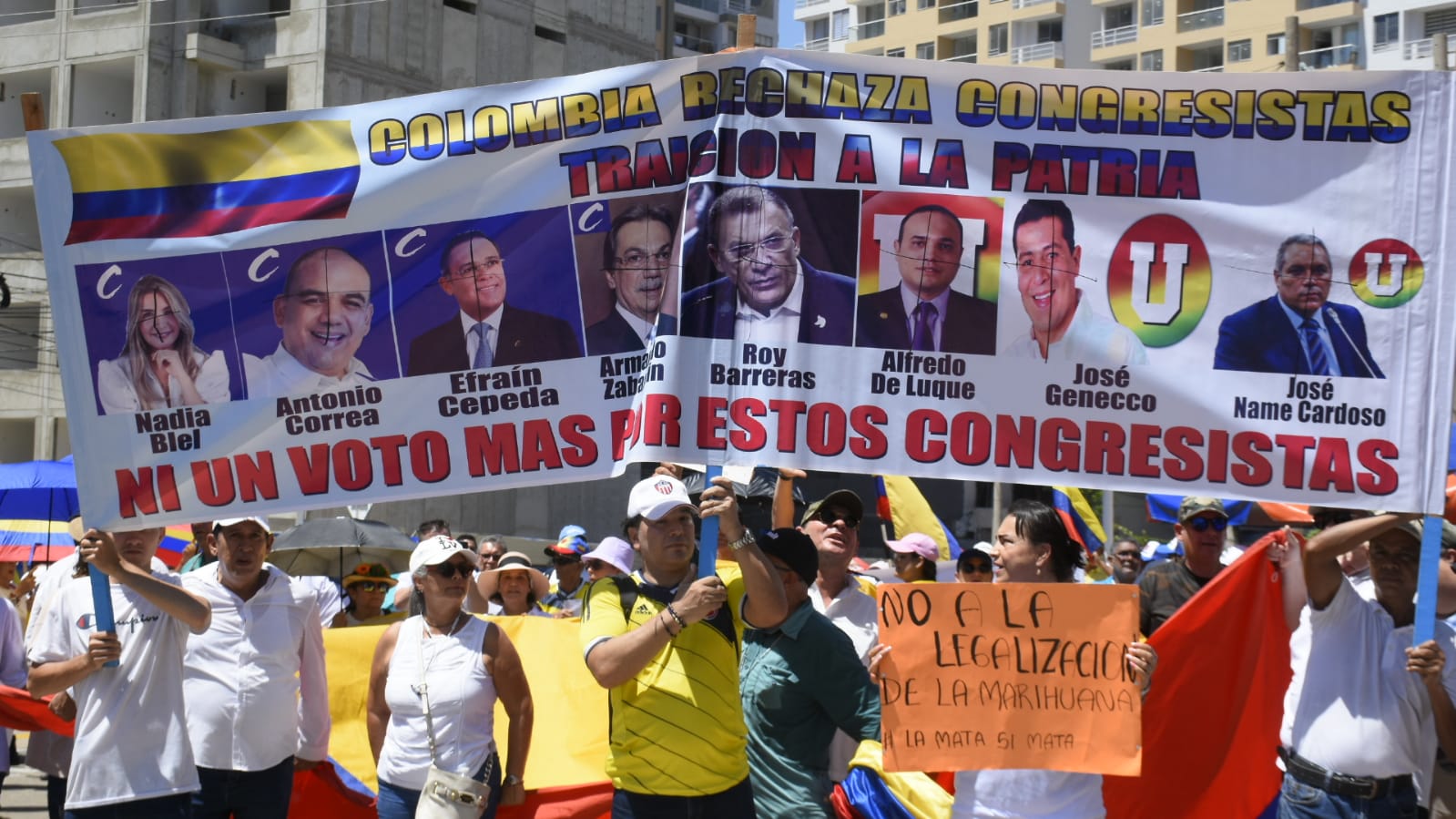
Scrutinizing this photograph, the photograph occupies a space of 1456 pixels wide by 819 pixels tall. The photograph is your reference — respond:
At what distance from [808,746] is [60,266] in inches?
126

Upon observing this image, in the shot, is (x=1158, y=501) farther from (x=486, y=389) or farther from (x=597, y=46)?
(x=597, y=46)

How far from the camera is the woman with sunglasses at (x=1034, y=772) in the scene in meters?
5.46

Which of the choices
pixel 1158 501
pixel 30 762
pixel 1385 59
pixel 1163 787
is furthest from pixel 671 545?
pixel 1385 59

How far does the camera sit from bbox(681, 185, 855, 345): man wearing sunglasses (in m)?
5.56

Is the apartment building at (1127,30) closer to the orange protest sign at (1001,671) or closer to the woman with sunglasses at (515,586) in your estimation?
the woman with sunglasses at (515,586)

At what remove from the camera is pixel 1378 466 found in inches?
213

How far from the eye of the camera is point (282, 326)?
602cm

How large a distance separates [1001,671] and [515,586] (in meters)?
5.14

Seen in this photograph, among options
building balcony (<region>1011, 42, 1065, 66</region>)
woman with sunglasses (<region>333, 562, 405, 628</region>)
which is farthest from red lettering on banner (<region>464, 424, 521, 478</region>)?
building balcony (<region>1011, 42, 1065, 66</region>)

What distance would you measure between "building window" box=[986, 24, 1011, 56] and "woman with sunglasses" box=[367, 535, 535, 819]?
220 feet

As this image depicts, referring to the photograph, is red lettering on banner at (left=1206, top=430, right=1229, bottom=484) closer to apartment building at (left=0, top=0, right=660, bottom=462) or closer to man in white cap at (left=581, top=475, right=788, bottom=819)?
man in white cap at (left=581, top=475, right=788, bottom=819)

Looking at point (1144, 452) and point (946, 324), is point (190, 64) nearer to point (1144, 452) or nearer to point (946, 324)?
point (946, 324)

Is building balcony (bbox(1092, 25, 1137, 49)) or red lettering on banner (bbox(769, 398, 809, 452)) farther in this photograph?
building balcony (bbox(1092, 25, 1137, 49))

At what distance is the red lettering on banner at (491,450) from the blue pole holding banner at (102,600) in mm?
1566
